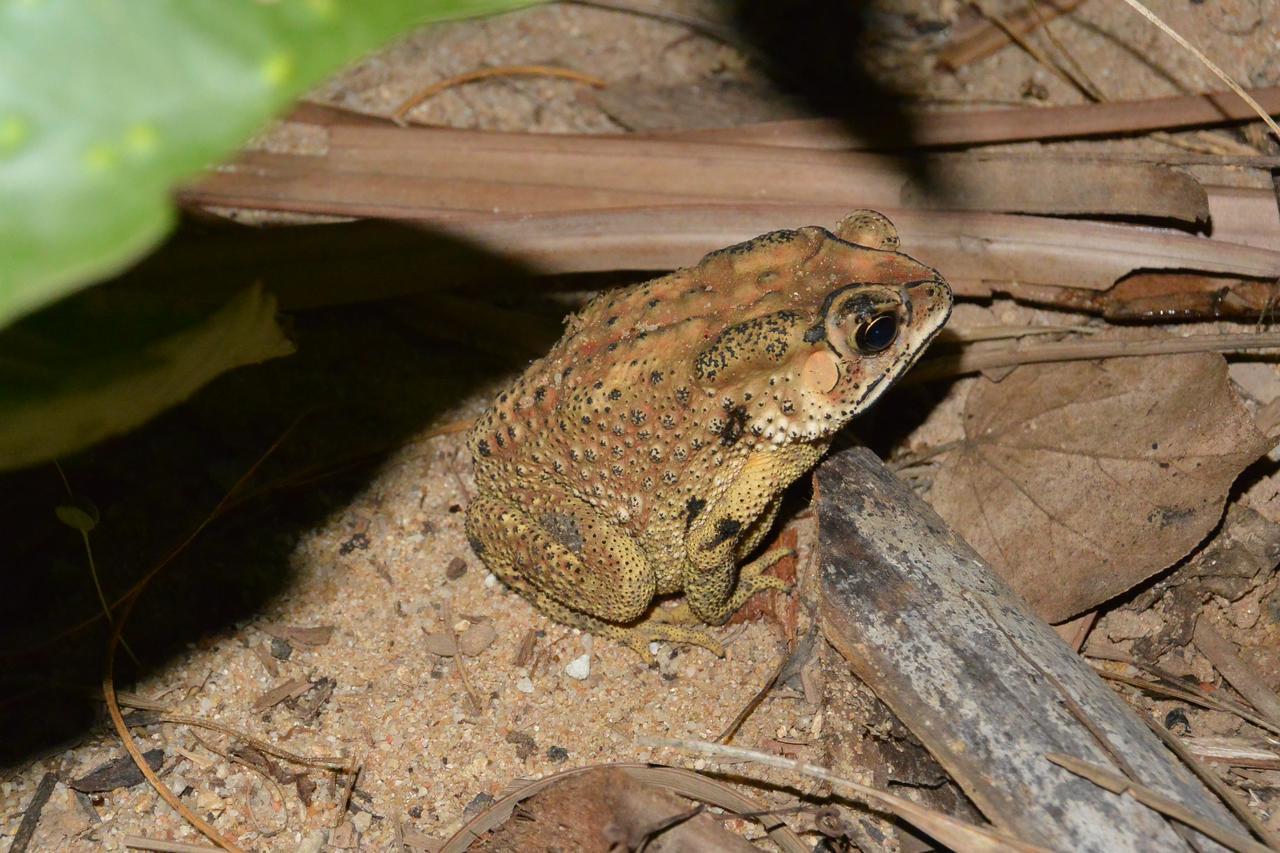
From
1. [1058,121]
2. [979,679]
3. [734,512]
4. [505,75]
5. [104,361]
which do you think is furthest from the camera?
[505,75]

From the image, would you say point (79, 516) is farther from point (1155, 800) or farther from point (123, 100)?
point (1155, 800)

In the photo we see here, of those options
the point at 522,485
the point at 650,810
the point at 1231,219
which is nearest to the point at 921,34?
the point at 1231,219

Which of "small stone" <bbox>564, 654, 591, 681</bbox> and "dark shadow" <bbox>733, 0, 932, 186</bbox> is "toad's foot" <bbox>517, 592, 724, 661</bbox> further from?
"dark shadow" <bbox>733, 0, 932, 186</bbox>

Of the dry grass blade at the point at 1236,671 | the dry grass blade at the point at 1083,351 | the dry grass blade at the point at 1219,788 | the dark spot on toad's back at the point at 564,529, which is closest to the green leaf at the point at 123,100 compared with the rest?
the dark spot on toad's back at the point at 564,529

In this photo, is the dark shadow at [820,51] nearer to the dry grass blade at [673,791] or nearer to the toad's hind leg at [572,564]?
the toad's hind leg at [572,564]

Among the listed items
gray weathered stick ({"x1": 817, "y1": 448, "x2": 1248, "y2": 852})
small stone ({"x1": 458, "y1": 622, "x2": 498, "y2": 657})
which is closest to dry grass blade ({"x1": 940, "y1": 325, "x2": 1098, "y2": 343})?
gray weathered stick ({"x1": 817, "y1": 448, "x2": 1248, "y2": 852})

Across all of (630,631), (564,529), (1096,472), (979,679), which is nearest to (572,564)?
(564,529)
